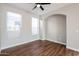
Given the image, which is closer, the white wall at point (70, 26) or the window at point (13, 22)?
the window at point (13, 22)

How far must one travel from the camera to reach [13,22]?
1466 mm

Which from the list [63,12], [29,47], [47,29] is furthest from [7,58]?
[63,12]

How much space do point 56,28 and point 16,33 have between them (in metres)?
0.90

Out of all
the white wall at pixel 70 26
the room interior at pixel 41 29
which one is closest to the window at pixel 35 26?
the room interior at pixel 41 29

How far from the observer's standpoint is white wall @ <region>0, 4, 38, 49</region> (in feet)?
4.66

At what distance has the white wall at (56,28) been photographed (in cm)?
172

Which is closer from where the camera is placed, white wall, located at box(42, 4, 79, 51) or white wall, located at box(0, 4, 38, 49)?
white wall, located at box(0, 4, 38, 49)

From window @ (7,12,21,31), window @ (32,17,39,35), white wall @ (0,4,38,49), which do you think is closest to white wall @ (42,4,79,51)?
window @ (32,17,39,35)

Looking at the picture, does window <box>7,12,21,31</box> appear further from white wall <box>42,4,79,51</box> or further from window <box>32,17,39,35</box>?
white wall <box>42,4,79,51</box>

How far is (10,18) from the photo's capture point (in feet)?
4.98

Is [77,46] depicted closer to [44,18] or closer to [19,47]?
[44,18]

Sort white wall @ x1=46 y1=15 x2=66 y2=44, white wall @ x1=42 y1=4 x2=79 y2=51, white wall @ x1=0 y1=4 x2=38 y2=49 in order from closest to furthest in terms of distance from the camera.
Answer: white wall @ x1=0 y1=4 x2=38 y2=49, white wall @ x1=42 y1=4 x2=79 y2=51, white wall @ x1=46 y1=15 x2=66 y2=44

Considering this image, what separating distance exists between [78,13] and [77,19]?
0.12m

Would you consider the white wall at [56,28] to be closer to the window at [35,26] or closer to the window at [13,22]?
the window at [35,26]
